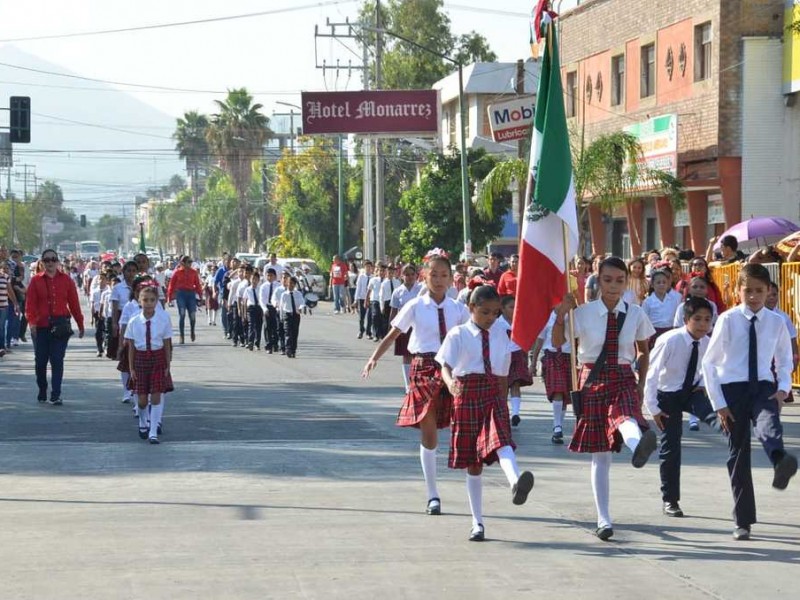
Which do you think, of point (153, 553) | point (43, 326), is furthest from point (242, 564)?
point (43, 326)

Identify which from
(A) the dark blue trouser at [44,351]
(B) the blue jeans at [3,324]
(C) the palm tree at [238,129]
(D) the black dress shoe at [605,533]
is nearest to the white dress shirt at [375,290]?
(B) the blue jeans at [3,324]

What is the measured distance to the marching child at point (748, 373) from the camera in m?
9.28

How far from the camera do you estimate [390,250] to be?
6819 cm

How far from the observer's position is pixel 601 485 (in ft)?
30.0

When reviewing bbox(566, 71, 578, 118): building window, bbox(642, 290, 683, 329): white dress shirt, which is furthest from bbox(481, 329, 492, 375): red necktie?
bbox(566, 71, 578, 118): building window

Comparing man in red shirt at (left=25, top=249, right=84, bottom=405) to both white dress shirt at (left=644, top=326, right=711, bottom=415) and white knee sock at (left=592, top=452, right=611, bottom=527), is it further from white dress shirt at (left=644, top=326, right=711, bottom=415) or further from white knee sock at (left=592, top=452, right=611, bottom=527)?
white knee sock at (left=592, top=452, right=611, bottom=527)

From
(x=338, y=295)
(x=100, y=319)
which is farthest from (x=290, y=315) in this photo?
(x=338, y=295)

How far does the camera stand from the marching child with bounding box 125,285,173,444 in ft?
49.3

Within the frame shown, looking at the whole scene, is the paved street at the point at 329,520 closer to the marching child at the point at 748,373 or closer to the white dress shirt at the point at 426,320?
the marching child at the point at 748,373

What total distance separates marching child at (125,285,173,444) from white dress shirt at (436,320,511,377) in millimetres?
6197

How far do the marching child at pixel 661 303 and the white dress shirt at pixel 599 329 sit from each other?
772 centimetres

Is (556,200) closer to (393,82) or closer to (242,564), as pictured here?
(242,564)

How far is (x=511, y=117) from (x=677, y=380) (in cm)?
2199

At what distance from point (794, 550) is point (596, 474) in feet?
4.05
